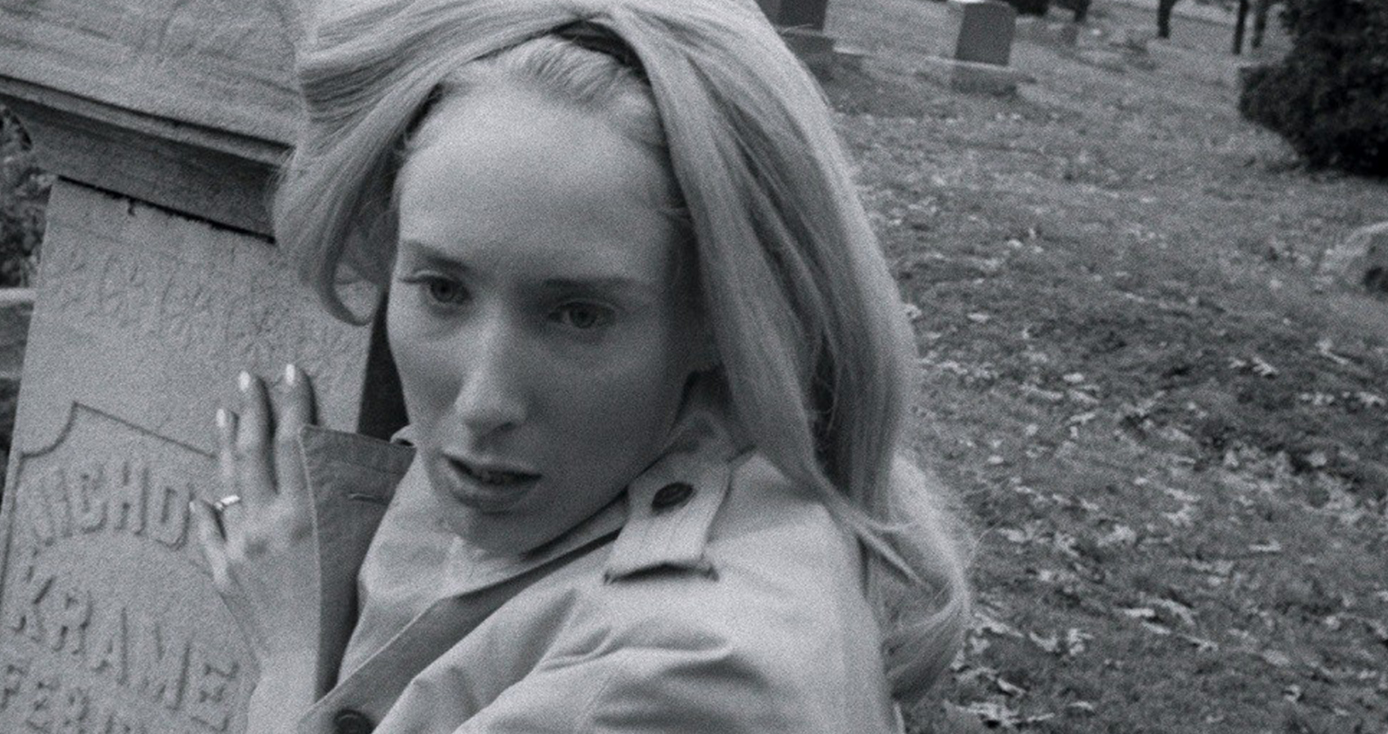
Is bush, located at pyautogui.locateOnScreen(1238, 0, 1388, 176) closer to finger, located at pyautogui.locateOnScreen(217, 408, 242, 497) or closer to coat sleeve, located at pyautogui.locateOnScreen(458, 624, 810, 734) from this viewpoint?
finger, located at pyautogui.locateOnScreen(217, 408, 242, 497)

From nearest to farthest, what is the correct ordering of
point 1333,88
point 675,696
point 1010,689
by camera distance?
point 675,696, point 1010,689, point 1333,88

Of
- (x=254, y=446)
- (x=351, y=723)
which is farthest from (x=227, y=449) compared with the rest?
(x=351, y=723)

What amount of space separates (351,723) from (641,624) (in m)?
0.38

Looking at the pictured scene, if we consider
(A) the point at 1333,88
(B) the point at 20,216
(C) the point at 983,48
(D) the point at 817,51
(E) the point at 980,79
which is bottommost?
(E) the point at 980,79

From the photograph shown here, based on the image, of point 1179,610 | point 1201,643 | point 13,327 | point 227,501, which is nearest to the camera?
point 227,501

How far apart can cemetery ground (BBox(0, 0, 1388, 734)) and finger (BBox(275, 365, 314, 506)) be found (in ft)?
2.19

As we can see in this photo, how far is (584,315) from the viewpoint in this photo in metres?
1.43

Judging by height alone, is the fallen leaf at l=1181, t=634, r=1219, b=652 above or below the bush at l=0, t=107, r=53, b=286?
below

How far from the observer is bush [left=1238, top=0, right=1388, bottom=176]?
12.5 m

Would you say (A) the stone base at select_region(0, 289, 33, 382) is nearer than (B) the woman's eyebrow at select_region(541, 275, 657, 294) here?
No

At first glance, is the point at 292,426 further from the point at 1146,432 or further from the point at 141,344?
the point at 1146,432

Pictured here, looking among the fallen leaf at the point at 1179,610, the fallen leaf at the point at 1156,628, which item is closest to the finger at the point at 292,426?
the fallen leaf at the point at 1156,628

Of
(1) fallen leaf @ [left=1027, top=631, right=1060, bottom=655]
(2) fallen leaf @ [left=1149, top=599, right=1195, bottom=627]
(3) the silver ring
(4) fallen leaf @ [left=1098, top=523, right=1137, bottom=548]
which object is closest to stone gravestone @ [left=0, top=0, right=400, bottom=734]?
(3) the silver ring

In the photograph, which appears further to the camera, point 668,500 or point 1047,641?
point 1047,641
